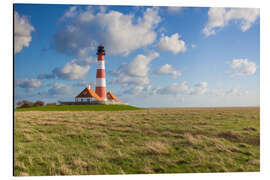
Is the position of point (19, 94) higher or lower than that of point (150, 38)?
lower

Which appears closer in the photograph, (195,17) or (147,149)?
(147,149)

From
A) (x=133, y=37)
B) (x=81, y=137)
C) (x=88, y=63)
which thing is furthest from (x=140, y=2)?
(x=81, y=137)

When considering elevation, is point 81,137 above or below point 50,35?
below

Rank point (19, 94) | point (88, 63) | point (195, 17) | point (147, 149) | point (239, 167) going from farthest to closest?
point (88, 63)
point (195, 17)
point (19, 94)
point (147, 149)
point (239, 167)

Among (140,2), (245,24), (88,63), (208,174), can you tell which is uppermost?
(140,2)

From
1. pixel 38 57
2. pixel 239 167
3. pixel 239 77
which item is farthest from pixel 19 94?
pixel 239 77

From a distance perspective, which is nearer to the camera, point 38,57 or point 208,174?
point 208,174

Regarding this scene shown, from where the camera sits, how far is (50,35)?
20.6ft

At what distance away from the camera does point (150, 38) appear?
6.52 metres

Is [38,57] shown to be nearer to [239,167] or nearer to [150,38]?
[150,38]

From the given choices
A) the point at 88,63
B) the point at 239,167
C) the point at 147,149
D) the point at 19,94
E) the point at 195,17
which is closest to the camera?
the point at 239,167

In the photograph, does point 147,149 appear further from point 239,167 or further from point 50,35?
point 50,35

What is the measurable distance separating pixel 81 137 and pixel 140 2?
16.3 feet
